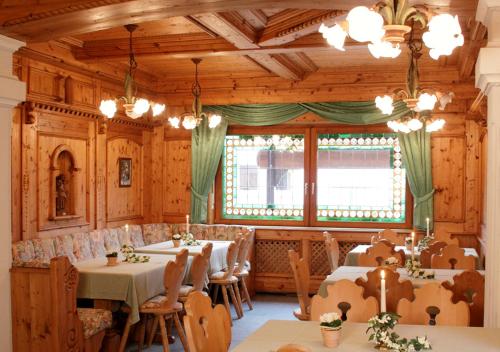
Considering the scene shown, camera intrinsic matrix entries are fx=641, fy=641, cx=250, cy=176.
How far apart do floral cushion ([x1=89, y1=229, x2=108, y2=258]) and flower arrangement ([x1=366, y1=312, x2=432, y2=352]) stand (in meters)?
5.03

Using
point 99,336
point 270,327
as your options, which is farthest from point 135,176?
point 270,327

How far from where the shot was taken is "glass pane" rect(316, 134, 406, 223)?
884 centimetres

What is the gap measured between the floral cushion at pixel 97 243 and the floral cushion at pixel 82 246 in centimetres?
6

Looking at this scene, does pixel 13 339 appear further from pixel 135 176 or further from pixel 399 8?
pixel 135 176

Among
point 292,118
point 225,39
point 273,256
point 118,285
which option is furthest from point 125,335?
point 292,118

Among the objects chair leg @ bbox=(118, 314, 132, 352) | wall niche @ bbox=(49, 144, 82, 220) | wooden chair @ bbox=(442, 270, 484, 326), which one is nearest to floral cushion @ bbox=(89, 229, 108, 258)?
wall niche @ bbox=(49, 144, 82, 220)

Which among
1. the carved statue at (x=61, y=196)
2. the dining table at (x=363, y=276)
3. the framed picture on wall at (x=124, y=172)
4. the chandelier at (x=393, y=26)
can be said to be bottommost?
the dining table at (x=363, y=276)

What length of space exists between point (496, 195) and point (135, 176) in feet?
20.4

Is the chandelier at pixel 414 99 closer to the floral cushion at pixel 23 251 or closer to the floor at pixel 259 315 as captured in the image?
the floor at pixel 259 315

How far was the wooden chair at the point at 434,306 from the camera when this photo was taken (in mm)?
3738

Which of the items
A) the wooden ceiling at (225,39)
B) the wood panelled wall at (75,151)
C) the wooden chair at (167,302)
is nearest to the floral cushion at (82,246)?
the wood panelled wall at (75,151)

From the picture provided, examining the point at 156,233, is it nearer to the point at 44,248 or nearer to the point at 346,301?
the point at 44,248

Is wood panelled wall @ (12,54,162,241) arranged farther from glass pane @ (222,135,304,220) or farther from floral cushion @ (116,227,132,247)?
glass pane @ (222,135,304,220)

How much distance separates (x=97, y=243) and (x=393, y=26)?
550cm
